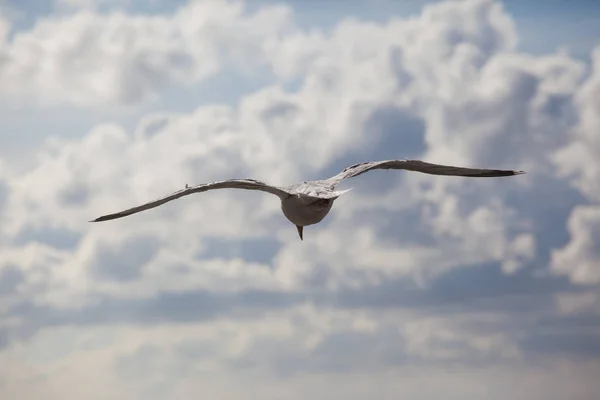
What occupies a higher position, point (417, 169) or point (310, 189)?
point (417, 169)

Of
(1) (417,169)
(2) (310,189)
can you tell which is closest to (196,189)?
(2) (310,189)

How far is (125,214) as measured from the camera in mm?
32719

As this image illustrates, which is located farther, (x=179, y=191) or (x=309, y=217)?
(x=309, y=217)

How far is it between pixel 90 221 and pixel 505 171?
55.8ft

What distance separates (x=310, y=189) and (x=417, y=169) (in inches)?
272

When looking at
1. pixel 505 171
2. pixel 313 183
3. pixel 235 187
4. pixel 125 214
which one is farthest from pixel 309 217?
pixel 505 171

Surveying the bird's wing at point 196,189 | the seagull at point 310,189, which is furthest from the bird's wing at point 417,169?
the bird's wing at point 196,189

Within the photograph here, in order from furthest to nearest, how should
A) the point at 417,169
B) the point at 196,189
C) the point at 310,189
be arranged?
the point at 417,169 < the point at 310,189 < the point at 196,189

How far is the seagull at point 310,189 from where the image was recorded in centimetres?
3259

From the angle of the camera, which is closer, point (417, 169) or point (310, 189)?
point (310, 189)

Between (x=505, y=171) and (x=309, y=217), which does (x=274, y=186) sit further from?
(x=505, y=171)

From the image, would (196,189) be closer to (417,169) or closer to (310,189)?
(310,189)

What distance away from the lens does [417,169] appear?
39.7 meters

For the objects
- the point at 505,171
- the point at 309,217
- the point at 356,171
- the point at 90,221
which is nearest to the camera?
the point at 90,221
